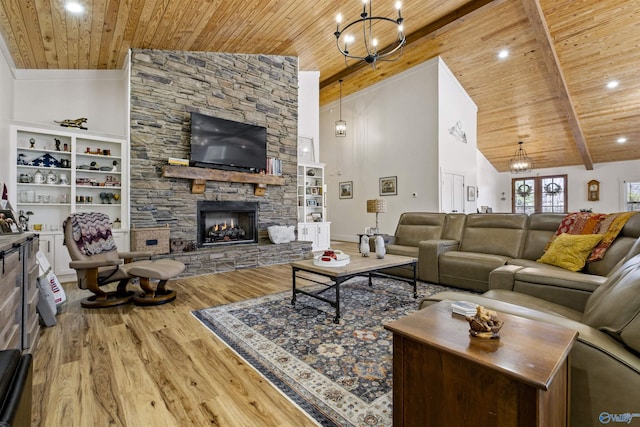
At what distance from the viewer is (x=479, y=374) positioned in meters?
0.95

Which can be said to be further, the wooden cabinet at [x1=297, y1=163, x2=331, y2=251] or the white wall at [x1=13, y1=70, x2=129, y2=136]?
the wooden cabinet at [x1=297, y1=163, x2=331, y2=251]

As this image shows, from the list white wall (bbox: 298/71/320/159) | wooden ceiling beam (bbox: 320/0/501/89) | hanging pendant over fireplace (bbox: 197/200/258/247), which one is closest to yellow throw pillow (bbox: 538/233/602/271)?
wooden ceiling beam (bbox: 320/0/501/89)

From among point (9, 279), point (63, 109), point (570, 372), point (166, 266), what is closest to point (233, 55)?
point (63, 109)

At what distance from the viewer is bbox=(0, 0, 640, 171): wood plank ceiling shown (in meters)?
3.74

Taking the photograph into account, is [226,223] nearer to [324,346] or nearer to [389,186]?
[324,346]

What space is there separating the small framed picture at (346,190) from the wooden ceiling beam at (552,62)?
499 cm

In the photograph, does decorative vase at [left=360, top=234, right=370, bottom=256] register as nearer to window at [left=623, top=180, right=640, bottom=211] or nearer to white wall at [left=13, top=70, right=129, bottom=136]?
white wall at [left=13, top=70, right=129, bottom=136]

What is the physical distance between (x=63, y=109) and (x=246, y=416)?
5.34 meters

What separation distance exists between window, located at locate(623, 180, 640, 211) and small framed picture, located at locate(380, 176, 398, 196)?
24.6 feet

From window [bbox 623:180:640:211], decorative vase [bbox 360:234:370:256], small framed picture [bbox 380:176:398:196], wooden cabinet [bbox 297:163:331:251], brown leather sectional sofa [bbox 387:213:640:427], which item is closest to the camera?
brown leather sectional sofa [bbox 387:213:640:427]

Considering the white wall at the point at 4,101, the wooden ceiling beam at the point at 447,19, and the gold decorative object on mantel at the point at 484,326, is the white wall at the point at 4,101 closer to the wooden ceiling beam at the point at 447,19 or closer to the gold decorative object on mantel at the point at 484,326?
the gold decorative object on mantel at the point at 484,326

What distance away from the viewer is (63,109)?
4.54 meters

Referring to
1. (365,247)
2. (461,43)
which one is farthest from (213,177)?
(461,43)

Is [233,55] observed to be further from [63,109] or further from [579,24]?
[579,24]
